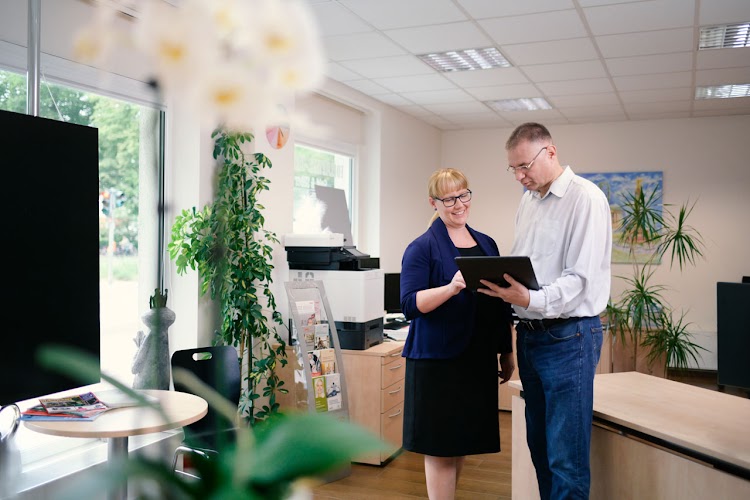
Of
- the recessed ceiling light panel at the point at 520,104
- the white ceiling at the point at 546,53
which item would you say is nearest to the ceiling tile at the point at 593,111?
the white ceiling at the point at 546,53

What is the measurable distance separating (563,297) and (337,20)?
2660 mm

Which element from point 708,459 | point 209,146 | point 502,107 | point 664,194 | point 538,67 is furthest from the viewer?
point 664,194

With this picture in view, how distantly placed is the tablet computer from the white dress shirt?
0.19ft

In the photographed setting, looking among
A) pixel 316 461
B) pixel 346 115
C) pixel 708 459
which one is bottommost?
pixel 708 459

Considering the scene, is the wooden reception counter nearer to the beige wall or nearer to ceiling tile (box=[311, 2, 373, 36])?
ceiling tile (box=[311, 2, 373, 36])

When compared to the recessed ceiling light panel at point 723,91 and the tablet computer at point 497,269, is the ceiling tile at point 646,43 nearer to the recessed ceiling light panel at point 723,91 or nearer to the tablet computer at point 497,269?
the recessed ceiling light panel at point 723,91

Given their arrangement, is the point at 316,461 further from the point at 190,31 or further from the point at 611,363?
the point at 611,363

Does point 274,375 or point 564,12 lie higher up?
point 564,12

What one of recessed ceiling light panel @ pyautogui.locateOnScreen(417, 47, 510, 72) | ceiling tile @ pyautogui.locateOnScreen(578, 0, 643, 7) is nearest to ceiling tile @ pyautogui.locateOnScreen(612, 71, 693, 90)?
recessed ceiling light panel @ pyautogui.locateOnScreen(417, 47, 510, 72)

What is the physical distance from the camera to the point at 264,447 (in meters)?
0.38

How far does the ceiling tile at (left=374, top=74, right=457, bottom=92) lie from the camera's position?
18.5ft

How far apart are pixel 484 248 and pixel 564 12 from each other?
2040 millimetres

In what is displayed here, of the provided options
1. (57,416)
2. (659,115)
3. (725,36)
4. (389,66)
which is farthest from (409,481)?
(659,115)

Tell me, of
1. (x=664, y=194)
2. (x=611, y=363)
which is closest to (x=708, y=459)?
(x=611, y=363)
